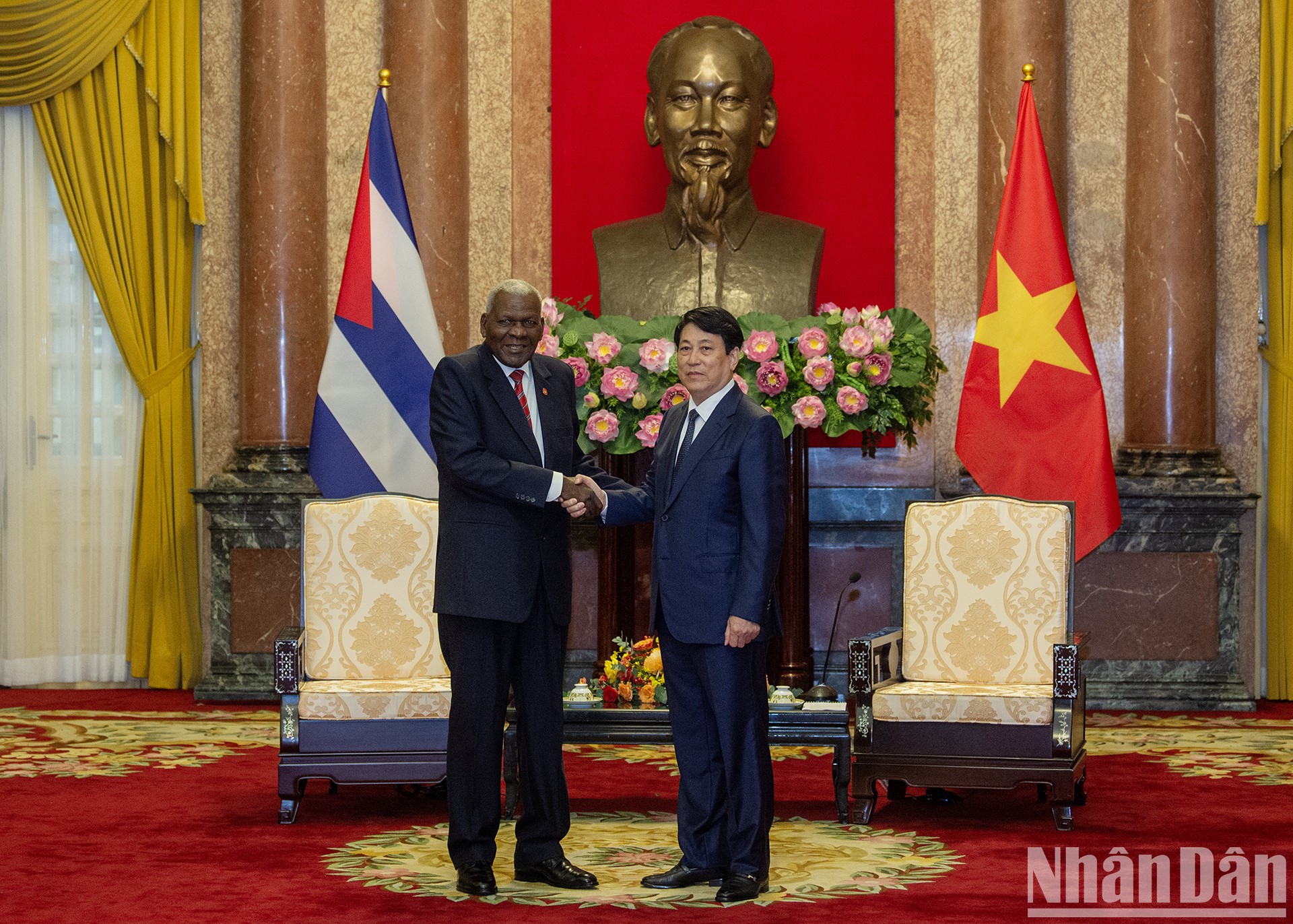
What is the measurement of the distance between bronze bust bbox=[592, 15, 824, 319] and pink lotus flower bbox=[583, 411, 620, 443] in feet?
3.68

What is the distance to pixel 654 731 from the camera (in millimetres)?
5141

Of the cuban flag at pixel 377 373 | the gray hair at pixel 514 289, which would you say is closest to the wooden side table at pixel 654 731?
the gray hair at pixel 514 289

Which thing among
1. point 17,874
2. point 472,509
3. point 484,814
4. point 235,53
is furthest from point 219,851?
point 235,53

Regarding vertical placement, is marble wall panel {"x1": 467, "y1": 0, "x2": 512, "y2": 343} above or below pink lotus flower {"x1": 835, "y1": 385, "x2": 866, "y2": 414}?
above

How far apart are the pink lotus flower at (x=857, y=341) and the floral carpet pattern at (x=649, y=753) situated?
1.63m

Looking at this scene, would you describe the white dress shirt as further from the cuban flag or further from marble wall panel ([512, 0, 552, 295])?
marble wall panel ([512, 0, 552, 295])

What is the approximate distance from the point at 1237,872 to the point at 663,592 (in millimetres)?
1775

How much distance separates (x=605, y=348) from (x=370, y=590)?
138cm

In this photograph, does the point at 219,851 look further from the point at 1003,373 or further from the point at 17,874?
the point at 1003,373

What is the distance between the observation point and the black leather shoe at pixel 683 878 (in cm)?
409

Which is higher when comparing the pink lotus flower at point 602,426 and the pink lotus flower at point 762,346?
the pink lotus flower at point 762,346

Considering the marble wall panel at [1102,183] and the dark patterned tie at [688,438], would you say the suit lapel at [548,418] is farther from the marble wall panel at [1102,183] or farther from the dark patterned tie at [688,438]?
the marble wall panel at [1102,183]

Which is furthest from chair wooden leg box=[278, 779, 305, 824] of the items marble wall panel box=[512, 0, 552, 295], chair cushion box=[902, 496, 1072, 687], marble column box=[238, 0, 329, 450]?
marble wall panel box=[512, 0, 552, 295]

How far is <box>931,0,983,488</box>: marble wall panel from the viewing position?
8031mm
